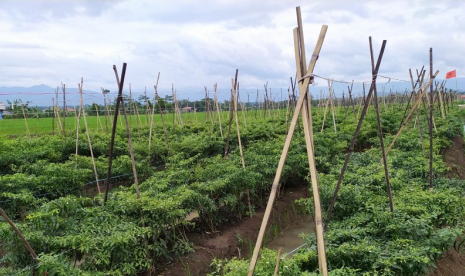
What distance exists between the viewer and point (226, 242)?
5422 millimetres

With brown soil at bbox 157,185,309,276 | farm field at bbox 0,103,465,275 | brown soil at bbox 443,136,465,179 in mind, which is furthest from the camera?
brown soil at bbox 443,136,465,179

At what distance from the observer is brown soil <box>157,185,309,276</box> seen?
4.69 m

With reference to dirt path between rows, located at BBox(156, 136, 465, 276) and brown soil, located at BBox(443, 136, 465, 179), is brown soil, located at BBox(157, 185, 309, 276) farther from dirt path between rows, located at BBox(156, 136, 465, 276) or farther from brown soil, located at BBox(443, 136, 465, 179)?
brown soil, located at BBox(443, 136, 465, 179)

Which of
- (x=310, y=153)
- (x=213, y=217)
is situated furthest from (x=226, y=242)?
(x=310, y=153)

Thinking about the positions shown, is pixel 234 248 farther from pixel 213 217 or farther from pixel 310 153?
pixel 310 153

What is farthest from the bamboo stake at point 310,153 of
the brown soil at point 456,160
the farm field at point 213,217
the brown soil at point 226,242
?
the brown soil at point 456,160

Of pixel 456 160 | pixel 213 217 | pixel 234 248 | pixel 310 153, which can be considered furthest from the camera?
pixel 456 160

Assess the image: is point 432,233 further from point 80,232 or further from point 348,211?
point 80,232

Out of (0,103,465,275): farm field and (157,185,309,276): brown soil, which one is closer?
(0,103,465,275): farm field

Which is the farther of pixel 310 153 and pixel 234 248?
pixel 234 248

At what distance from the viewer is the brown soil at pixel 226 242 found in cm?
469

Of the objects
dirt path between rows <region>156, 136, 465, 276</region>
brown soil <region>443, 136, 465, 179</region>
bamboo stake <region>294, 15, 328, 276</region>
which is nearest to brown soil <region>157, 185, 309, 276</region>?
dirt path between rows <region>156, 136, 465, 276</region>

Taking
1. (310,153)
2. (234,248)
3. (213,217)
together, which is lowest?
(234,248)

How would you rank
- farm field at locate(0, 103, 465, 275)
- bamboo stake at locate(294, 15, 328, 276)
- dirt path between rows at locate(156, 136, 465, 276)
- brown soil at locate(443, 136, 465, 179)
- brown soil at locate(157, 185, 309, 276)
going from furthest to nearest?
brown soil at locate(443, 136, 465, 179)
brown soil at locate(157, 185, 309, 276)
dirt path between rows at locate(156, 136, 465, 276)
farm field at locate(0, 103, 465, 275)
bamboo stake at locate(294, 15, 328, 276)
